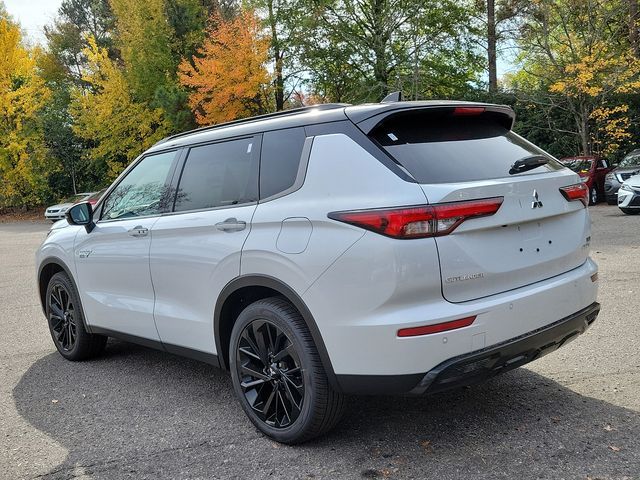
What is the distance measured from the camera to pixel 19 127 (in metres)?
32.3

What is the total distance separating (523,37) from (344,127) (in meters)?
23.9

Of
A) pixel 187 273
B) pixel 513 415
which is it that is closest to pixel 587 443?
pixel 513 415

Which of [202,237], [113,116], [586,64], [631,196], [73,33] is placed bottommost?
[631,196]

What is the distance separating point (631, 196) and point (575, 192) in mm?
11777

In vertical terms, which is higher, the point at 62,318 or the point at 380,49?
the point at 380,49

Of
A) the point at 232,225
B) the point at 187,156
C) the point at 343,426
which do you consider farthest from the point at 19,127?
the point at 343,426

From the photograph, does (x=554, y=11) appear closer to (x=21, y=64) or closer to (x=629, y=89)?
(x=629, y=89)

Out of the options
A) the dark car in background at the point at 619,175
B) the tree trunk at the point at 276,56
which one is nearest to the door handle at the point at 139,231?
the dark car in background at the point at 619,175

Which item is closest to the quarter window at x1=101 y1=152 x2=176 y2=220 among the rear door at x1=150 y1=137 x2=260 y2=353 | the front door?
the front door

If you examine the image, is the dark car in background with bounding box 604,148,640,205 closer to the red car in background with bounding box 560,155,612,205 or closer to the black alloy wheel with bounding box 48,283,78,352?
the red car in background with bounding box 560,155,612,205

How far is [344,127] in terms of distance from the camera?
10.3 ft

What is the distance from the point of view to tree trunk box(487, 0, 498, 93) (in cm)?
2753

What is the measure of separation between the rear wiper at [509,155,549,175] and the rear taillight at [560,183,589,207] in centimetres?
20

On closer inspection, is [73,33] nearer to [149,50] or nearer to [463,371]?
[149,50]
